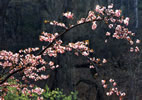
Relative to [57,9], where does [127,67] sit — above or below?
below

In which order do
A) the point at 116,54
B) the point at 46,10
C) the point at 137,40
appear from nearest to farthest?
the point at 137,40, the point at 116,54, the point at 46,10

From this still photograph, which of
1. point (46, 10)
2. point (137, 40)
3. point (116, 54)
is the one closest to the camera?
point (137, 40)

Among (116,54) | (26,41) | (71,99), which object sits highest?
(26,41)

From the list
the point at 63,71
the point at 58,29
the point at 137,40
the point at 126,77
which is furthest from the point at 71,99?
the point at 137,40

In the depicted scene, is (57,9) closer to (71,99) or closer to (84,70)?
(84,70)

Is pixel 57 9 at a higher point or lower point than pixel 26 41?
higher

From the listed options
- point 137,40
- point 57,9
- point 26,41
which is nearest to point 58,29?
point 57,9

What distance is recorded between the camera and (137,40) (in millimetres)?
7242

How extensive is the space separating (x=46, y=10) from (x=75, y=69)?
10.0 ft

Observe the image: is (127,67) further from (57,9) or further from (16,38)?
(16,38)

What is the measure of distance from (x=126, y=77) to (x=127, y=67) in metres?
0.42

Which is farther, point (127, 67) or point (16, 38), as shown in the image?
point (16, 38)

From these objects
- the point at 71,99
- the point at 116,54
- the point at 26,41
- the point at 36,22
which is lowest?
the point at 71,99

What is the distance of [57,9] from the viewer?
823 cm
